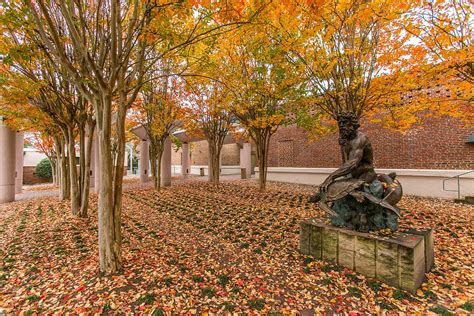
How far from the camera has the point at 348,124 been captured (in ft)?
12.7

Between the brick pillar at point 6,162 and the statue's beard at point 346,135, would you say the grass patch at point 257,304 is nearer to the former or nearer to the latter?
the statue's beard at point 346,135

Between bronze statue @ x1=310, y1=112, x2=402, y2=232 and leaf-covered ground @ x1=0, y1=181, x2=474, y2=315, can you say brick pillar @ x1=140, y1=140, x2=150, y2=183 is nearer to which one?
leaf-covered ground @ x1=0, y1=181, x2=474, y2=315

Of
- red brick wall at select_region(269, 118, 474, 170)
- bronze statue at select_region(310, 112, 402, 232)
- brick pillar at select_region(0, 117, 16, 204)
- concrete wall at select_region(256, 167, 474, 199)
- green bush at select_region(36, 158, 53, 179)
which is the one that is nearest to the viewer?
bronze statue at select_region(310, 112, 402, 232)

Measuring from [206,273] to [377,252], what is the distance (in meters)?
2.85

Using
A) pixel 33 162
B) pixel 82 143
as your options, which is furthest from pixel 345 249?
pixel 33 162

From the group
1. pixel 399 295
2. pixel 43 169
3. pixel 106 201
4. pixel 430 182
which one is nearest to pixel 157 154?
pixel 106 201

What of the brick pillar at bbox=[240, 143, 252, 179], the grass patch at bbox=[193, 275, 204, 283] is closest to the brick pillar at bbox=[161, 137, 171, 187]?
the brick pillar at bbox=[240, 143, 252, 179]


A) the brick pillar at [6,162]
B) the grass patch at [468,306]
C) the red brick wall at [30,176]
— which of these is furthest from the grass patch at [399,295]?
the red brick wall at [30,176]

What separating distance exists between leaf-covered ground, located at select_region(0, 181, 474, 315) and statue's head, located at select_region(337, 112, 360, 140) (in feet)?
8.06

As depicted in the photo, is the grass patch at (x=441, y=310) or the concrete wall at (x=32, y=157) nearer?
the grass patch at (x=441, y=310)

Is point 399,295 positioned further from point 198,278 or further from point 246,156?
point 246,156

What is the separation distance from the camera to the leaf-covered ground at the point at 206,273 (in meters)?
2.84

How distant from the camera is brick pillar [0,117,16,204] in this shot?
10.4 meters

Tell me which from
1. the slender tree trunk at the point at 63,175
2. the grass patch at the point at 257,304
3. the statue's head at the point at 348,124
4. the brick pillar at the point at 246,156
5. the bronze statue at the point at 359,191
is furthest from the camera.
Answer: the brick pillar at the point at 246,156
